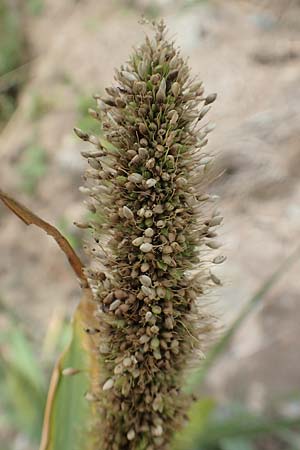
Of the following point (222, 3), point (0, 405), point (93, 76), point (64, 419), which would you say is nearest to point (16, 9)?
point (93, 76)

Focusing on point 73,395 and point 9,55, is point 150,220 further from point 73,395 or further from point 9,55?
point 9,55

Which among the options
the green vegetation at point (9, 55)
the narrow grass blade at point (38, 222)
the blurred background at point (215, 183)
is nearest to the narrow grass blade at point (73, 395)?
the narrow grass blade at point (38, 222)

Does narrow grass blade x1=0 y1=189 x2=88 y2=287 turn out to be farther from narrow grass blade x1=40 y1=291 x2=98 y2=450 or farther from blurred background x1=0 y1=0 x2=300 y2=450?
blurred background x1=0 y1=0 x2=300 y2=450

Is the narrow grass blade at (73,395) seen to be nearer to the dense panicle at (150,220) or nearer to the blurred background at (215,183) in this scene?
the dense panicle at (150,220)

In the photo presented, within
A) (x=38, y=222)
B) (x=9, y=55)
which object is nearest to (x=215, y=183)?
(x=38, y=222)

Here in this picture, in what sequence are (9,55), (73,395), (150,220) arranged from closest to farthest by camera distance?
(150,220), (73,395), (9,55)

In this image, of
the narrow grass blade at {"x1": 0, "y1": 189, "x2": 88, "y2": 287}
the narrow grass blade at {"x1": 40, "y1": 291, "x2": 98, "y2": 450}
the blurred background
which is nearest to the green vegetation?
the blurred background
